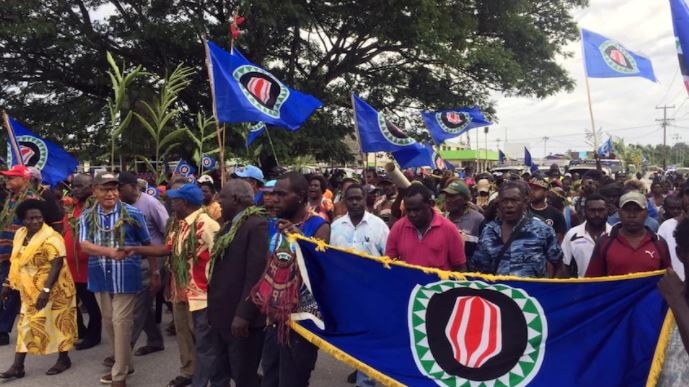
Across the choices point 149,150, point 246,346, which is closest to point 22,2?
point 149,150

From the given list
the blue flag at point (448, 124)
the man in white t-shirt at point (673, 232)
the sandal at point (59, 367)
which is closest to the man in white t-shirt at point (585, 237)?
the man in white t-shirt at point (673, 232)

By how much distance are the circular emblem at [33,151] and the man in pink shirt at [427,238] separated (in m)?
6.09

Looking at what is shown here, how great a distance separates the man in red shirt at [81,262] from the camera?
5.77 metres

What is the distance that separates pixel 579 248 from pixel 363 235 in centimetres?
Result: 175

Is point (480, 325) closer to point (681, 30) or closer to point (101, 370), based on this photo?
point (681, 30)

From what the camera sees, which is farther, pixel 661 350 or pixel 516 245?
pixel 516 245

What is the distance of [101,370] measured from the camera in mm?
5074

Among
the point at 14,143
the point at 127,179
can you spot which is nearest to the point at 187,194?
the point at 127,179

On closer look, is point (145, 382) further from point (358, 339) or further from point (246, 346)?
point (358, 339)

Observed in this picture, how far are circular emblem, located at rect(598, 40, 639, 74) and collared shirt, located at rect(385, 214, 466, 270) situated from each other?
19.4ft

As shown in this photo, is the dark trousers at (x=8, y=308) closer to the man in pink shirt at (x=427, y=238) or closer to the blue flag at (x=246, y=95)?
the blue flag at (x=246, y=95)

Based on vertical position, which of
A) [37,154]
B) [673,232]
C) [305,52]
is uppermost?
[305,52]

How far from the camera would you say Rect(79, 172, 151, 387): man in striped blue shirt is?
4.44 metres

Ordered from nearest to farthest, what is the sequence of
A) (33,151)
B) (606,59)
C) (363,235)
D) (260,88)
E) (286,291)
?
1. (286,291)
2. (363,235)
3. (260,88)
4. (33,151)
5. (606,59)
